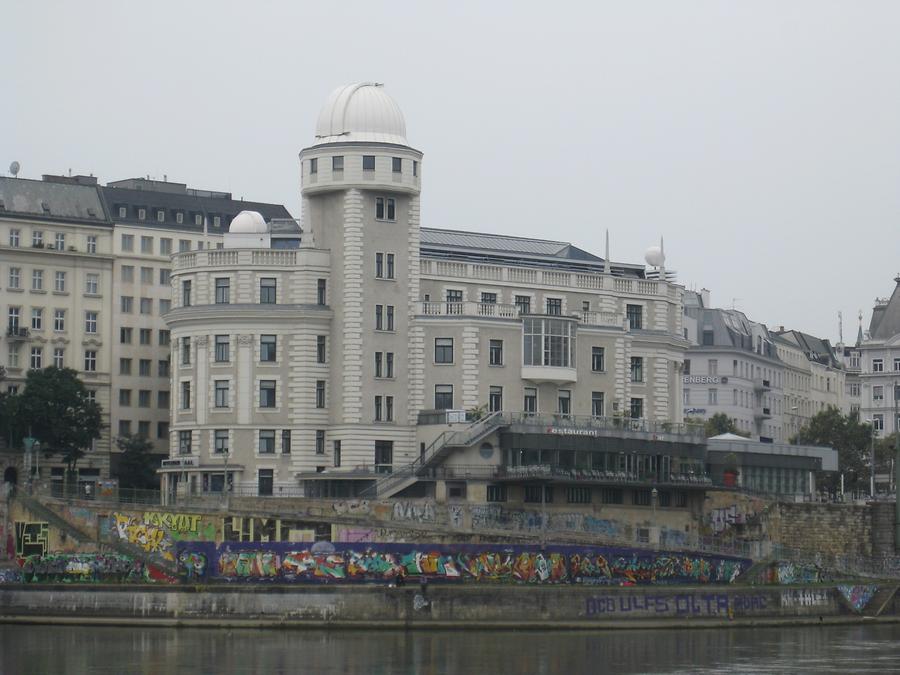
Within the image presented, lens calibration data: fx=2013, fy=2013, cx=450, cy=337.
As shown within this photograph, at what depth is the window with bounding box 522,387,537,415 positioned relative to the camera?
125125mm

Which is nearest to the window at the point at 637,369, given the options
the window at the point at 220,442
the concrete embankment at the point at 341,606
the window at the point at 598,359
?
the window at the point at 598,359

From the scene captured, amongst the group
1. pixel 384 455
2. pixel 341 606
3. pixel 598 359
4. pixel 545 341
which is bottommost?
pixel 341 606

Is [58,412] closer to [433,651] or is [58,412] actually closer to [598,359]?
[598,359]

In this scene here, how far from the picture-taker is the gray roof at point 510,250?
13212 centimetres

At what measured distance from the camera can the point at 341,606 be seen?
324ft

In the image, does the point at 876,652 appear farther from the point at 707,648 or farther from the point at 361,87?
the point at 361,87

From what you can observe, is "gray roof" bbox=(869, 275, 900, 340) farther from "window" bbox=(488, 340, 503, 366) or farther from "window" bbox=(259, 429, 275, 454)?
"window" bbox=(259, 429, 275, 454)

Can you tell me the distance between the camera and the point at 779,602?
354ft

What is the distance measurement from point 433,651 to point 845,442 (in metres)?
78.2

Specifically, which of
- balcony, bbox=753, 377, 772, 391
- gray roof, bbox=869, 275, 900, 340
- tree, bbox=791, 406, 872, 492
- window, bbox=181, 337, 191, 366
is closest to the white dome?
window, bbox=181, 337, 191, 366

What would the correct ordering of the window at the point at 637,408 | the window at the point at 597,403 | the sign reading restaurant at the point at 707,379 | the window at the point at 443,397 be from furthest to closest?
1. the sign reading restaurant at the point at 707,379
2. the window at the point at 637,408
3. the window at the point at 597,403
4. the window at the point at 443,397

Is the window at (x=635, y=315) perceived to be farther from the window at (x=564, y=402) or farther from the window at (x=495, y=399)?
the window at (x=495, y=399)

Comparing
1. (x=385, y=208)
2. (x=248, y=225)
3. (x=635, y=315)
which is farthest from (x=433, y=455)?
(x=635, y=315)

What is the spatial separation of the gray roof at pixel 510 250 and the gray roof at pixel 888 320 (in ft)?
192
